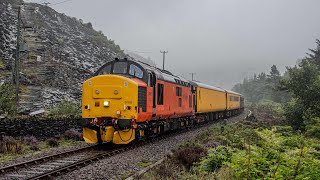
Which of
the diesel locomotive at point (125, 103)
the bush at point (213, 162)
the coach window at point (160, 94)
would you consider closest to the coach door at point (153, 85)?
the diesel locomotive at point (125, 103)

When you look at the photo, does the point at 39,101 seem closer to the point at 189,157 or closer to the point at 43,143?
the point at 43,143

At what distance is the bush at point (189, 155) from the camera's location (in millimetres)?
10458

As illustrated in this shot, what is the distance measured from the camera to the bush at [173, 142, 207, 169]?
1046 centimetres

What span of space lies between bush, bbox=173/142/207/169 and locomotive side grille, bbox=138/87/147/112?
10.3 feet

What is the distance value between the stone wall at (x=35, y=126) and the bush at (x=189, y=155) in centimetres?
862

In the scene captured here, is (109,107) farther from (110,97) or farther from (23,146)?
(23,146)

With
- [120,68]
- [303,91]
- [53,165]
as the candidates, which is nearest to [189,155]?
[53,165]

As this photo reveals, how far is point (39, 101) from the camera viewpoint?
29844 mm

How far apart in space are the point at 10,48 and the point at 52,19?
65.6 feet

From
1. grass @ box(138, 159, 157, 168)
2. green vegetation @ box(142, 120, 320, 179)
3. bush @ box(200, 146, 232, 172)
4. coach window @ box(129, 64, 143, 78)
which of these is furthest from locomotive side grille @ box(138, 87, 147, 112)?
bush @ box(200, 146, 232, 172)

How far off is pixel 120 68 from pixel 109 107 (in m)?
2.17

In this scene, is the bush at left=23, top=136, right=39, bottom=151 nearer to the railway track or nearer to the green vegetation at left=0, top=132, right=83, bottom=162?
the green vegetation at left=0, top=132, right=83, bottom=162

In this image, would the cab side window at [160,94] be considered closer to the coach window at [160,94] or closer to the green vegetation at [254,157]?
the coach window at [160,94]

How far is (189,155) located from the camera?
35.3ft
